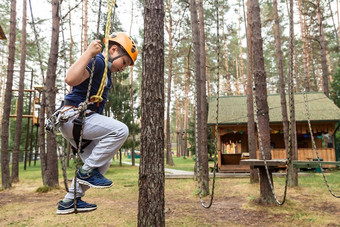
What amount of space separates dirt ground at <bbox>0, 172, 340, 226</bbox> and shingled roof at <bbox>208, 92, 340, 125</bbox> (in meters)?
6.87

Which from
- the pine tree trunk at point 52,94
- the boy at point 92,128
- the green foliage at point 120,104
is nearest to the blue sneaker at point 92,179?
the boy at point 92,128

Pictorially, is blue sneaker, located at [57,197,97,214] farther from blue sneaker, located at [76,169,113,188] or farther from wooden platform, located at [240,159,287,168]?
wooden platform, located at [240,159,287,168]

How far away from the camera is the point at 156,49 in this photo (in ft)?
10.7

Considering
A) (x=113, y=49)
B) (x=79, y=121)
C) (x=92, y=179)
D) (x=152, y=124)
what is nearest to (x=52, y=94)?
(x=152, y=124)

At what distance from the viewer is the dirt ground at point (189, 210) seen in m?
6.02

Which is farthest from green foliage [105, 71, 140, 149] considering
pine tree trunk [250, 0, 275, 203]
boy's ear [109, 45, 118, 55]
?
boy's ear [109, 45, 118, 55]

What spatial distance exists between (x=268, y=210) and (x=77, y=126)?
6.09 m

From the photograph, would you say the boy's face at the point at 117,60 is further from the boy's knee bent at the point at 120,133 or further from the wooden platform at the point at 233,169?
the wooden platform at the point at 233,169

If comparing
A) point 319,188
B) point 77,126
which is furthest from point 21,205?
point 319,188

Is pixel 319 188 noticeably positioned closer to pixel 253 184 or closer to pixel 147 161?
pixel 253 184

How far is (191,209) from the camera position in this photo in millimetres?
7305

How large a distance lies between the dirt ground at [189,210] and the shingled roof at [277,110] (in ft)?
22.5

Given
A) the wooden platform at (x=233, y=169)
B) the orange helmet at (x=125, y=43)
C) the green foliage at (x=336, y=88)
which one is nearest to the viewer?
the orange helmet at (x=125, y=43)

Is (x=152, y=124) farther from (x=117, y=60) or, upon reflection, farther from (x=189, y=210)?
(x=189, y=210)
